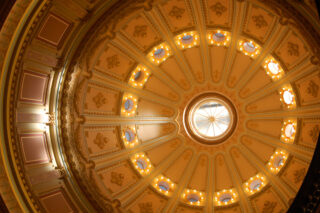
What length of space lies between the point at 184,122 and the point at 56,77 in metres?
8.53

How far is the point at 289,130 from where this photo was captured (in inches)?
664

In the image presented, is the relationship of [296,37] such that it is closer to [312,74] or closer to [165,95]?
[312,74]

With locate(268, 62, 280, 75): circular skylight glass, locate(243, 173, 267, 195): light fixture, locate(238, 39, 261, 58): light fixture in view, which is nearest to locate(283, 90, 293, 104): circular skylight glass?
locate(268, 62, 280, 75): circular skylight glass

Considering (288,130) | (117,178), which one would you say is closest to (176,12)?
(288,130)

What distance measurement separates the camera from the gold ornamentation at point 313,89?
14.6m

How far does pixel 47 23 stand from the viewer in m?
12.2

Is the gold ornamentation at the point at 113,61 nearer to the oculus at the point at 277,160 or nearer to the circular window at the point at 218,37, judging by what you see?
the circular window at the point at 218,37

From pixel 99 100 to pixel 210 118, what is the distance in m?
7.89

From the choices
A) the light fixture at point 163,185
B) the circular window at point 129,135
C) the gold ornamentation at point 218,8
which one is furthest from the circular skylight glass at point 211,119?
the gold ornamentation at point 218,8

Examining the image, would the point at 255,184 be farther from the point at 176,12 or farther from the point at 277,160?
the point at 176,12

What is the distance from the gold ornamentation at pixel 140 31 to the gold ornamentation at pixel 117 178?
289 inches

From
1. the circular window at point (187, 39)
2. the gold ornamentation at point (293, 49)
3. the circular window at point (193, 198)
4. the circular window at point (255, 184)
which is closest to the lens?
the gold ornamentation at point (293, 49)

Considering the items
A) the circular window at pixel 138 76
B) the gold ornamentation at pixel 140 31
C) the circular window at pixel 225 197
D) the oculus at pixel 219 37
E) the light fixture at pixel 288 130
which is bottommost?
the circular window at pixel 225 197

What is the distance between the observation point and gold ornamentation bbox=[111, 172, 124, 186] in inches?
641
